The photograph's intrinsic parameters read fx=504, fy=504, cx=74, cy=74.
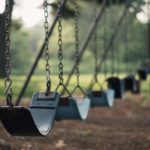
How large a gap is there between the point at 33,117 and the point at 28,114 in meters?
0.26

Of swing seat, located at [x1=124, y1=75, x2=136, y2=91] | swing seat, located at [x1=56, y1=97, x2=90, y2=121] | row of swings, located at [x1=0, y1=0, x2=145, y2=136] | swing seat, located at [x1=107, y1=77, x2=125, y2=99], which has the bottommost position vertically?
swing seat, located at [x1=124, y1=75, x2=136, y2=91]

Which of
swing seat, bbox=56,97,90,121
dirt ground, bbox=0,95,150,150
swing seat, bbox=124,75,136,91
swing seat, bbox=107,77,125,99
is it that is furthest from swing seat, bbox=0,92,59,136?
swing seat, bbox=124,75,136,91

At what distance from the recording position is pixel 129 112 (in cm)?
1346

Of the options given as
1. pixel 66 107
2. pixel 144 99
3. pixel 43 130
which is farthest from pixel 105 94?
pixel 144 99

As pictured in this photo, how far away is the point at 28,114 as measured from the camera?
3.14 metres

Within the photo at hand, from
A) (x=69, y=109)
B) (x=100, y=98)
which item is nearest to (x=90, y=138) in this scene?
(x=100, y=98)

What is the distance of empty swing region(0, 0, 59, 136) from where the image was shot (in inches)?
123

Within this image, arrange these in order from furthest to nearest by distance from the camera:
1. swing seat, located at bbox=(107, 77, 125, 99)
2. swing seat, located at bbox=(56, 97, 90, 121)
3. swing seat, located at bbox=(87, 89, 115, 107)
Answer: swing seat, located at bbox=(107, 77, 125, 99) → swing seat, located at bbox=(87, 89, 115, 107) → swing seat, located at bbox=(56, 97, 90, 121)

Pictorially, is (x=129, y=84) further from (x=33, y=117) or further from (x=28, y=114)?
(x=28, y=114)

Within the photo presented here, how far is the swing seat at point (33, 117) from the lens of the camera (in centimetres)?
314

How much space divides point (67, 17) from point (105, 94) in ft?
12.8

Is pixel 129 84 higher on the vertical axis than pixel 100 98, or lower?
lower

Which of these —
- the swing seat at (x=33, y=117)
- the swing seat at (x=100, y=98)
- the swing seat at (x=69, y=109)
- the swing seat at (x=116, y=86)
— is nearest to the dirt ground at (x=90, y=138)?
the swing seat at (x=116, y=86)

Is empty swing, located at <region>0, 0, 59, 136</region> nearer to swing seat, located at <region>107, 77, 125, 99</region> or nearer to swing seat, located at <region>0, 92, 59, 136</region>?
swing seat, located at <region>0, 92, 59, 136</region>
